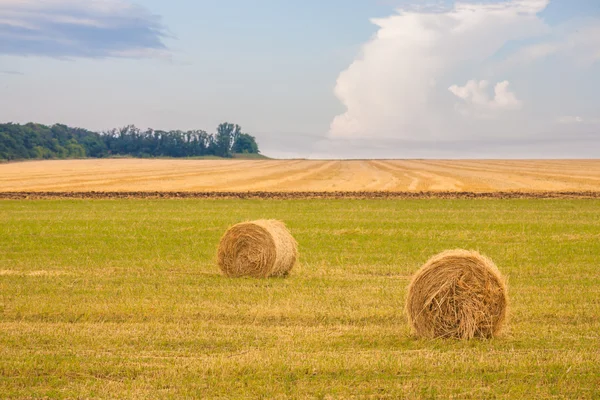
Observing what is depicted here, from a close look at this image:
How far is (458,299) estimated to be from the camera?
37.8 feet

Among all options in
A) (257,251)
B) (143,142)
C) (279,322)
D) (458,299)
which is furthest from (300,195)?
(143,142)

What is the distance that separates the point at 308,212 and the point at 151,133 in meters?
143

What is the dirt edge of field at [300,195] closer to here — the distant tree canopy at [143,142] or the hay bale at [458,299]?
the hay bale at [458,299]

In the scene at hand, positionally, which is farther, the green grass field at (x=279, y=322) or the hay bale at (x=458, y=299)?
the hay bale at (x=458, y=299)

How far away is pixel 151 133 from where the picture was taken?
174500mm

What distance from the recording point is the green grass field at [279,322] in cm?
934

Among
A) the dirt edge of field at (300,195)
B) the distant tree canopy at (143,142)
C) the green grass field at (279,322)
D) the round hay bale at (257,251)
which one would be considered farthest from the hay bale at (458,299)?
the distant tree canopy at (143,142)

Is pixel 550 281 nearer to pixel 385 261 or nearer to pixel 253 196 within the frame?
pixel 385 261

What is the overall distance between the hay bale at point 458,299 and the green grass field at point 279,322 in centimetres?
30

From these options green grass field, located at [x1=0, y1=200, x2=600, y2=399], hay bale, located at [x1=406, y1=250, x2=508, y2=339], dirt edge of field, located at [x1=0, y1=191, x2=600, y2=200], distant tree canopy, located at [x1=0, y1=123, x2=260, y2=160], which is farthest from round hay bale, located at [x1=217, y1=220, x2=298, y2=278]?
distant tree canopy, located at [x1=0, y1=123, x2=260, y2=160]

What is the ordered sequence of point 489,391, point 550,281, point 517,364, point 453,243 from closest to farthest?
point 489,391 → point 517,364 → point 550,281 → point 453,243

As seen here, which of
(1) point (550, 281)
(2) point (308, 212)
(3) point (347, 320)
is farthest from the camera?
(2) point (308, 212)

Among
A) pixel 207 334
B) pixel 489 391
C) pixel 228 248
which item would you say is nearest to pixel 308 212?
pixel 228 248

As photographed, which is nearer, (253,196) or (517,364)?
(517,364)
